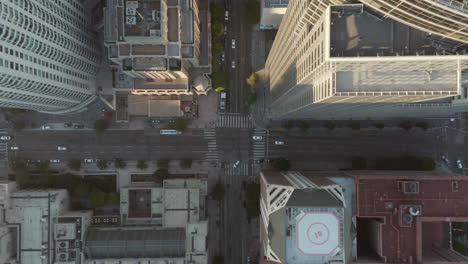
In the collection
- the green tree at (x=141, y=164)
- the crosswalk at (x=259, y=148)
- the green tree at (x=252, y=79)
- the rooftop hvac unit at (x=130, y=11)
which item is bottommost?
the green tree at (x=141, y=164)

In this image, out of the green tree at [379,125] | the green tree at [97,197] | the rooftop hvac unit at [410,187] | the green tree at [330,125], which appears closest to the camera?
the rooftop hvac unit at [410,187]

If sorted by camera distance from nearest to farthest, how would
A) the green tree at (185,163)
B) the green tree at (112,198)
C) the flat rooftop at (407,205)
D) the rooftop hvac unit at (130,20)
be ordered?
the rooftop hvac unit at (130,20)
the flat rooftop at (407,205)
the green tree at (112,198)
the green tree at (185,163)

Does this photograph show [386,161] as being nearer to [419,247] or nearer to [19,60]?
[419,247]

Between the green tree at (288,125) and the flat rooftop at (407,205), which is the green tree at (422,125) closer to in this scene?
the flat rooftop at (407,205)

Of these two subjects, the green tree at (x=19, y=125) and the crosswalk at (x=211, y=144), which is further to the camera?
the crosswalk at (x=211, y=144)

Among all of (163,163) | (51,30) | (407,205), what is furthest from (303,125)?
(51,30)

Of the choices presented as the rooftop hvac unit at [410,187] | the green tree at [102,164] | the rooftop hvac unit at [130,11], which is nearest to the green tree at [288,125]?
the rooftop hvac unit at [410,187]

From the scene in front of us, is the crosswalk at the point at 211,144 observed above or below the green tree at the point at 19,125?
below

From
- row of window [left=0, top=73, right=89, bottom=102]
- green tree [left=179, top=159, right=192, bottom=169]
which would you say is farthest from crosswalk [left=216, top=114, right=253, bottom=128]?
row of window [left=0, top=73, right=89, bottom=102]
